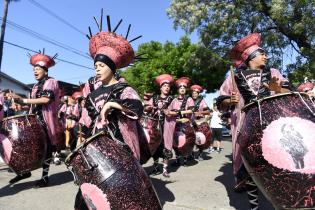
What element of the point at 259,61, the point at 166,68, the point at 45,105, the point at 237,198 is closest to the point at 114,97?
the point at 259,61

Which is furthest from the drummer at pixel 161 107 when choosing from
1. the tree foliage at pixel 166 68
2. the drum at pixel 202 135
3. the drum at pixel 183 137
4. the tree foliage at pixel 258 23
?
the tree foliage at pixel 166 68

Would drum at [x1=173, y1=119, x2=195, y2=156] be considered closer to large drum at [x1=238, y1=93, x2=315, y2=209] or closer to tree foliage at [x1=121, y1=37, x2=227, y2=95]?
large drum at [x1=238, y1=93, x2=315, y2=209]

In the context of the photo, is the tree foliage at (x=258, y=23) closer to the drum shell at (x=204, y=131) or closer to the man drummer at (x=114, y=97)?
the drum shell at (x=204, y=131)

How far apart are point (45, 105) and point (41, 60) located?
75 cm

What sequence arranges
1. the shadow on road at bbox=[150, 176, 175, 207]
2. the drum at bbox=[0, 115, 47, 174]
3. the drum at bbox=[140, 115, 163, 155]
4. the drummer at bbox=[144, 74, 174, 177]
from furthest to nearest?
1. the drummer at bbox=[144, 74, 174, 177]
2. the drum at bbox=[140, 115, 163, 155]
3. the drum at bbox=[0, 115, 47, 174]
4. the shadow on road at bbox=[150, 176, 175, 207]

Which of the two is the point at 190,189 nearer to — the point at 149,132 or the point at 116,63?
the point at 149,132

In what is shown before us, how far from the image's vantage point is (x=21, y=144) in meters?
5.26

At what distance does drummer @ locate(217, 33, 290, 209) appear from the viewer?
13.0 feet

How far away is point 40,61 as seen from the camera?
20.0ft

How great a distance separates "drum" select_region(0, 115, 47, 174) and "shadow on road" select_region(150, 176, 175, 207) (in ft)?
5.92

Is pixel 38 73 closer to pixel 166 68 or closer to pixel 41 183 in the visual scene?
pixel 41 183

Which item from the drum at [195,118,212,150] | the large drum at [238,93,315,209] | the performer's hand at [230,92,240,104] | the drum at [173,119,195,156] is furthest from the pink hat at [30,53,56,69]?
the drum at [195,118,212,150]

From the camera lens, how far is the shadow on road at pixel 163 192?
501 cm

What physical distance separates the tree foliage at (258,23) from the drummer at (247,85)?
1003 cm
